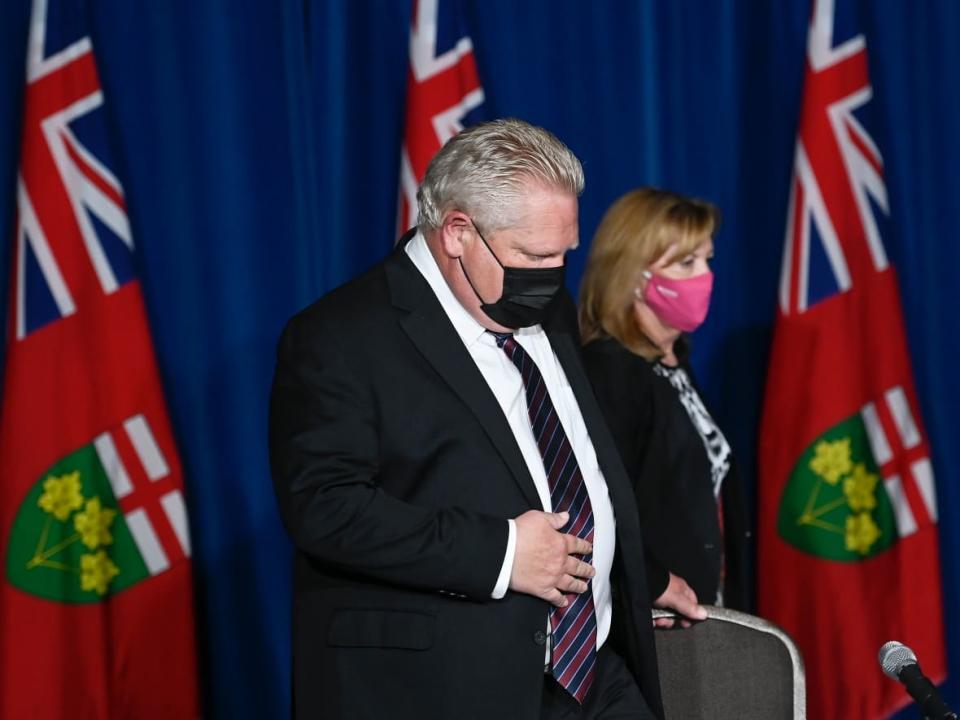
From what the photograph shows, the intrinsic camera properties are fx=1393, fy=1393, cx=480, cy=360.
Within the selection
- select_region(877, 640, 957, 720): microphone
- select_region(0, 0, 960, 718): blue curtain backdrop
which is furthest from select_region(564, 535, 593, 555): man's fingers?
select_region(0, 0, 960, 718): blue curtain backdrop

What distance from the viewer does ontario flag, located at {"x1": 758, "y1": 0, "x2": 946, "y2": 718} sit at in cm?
364

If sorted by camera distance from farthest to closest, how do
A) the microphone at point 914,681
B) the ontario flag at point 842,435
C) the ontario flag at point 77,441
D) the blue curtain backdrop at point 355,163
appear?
the ontario flag at point 842,435 < the blue curtain backdrop at point 355,163 < the ontario flag at point 77,441 < the microphone at point 914,681

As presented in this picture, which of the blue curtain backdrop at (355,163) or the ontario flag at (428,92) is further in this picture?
the ontario flag at (428,92)

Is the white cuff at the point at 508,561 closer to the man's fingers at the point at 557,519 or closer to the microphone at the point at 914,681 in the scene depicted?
the man's fingers at the point at 557,519

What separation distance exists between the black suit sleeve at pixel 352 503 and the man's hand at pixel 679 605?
0.51 m

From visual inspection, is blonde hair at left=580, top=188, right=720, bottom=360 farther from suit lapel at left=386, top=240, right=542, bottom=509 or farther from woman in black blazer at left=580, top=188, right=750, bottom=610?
suit lapel at left=386, top=240, right=542, bottom=509

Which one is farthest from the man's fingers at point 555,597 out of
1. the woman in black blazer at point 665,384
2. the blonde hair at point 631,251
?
the blonde hair at point 631,251

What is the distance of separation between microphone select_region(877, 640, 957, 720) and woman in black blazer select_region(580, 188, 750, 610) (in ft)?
3.43

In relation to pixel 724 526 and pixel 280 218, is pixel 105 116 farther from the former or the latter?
pixel 724 526

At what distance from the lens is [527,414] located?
206cm

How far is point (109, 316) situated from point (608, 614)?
5.22 feet

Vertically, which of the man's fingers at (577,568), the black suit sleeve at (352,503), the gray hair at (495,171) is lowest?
the man's fingers at (577,568)

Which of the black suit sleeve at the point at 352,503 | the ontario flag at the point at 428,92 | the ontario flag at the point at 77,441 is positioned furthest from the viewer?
the ontario flag at the point at 428,92

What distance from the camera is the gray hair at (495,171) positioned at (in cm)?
196
